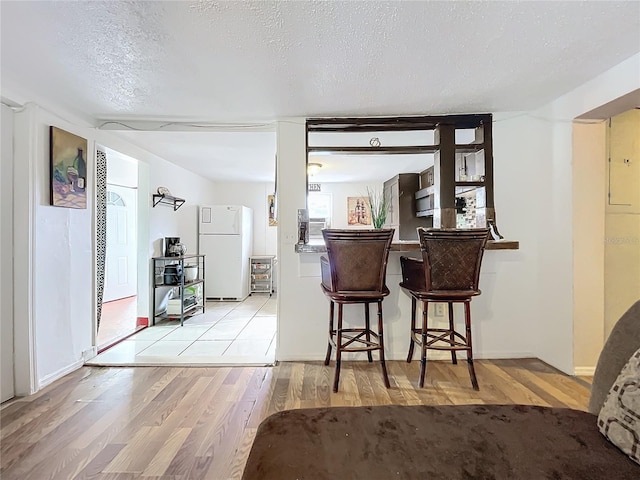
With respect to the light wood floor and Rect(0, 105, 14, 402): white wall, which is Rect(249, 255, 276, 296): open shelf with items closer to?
the light wood floor

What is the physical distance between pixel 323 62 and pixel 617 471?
2027mm

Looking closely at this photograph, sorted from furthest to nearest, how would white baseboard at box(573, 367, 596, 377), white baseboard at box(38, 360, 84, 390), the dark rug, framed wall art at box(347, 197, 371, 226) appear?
framed wall art at box(347, 197, 371, 226) < white baseboard at box(573, 367, 596, 377) < white baseboard at box(38, 360, 84, 390) < the dark rug

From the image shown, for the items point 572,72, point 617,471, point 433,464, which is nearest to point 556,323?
point 572,72

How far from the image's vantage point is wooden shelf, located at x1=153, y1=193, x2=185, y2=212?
13.2 ft

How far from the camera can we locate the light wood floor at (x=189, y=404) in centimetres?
150

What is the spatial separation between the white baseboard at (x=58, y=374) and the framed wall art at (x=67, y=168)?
125 centimetres

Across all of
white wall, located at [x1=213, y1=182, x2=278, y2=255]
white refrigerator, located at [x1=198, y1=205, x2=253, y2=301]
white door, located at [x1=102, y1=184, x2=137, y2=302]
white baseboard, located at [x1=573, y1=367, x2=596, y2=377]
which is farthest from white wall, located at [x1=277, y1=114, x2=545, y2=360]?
white door, located at [x1=102, y1=184, x2=137, y2=302]

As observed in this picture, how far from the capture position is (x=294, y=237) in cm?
278

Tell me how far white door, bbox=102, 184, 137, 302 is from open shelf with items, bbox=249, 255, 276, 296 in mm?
2040

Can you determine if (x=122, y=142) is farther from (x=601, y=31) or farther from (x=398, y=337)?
(x=601, y=31)

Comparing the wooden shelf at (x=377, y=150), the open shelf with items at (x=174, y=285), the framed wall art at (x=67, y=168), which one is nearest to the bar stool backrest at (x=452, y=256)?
the wooden shelf at (x=377, y=150)

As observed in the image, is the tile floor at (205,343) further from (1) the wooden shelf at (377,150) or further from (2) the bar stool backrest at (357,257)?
(1) the wooden shelf at (377,150)

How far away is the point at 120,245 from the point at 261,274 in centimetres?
253

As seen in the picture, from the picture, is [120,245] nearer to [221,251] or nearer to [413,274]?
Result: [221,251]
